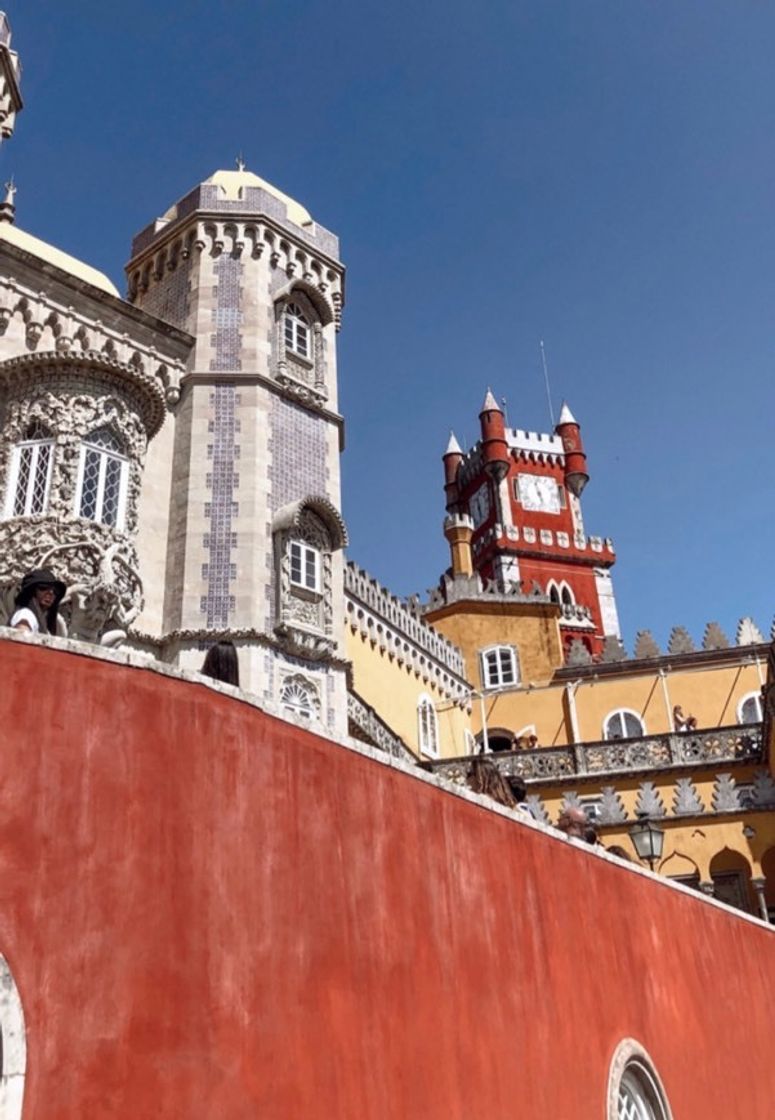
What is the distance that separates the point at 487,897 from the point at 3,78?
1594 centimetres

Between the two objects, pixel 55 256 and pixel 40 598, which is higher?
pixel 55 256

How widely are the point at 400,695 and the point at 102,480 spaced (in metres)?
14.1

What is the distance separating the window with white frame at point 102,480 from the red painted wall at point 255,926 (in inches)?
320

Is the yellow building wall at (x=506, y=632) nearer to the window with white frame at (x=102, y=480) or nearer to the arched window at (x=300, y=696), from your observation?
the arched window at (x=300, y=696)

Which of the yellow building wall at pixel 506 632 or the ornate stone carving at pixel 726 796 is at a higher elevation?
the yellow building wall at pixel 506 632

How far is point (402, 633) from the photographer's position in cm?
2802

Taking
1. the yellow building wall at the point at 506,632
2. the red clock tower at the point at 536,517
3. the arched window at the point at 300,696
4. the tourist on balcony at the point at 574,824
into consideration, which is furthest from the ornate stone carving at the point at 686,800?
the red clock tower at the point at 536,517

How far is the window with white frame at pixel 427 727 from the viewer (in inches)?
1100

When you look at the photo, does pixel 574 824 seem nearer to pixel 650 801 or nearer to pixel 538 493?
pixel 650 801

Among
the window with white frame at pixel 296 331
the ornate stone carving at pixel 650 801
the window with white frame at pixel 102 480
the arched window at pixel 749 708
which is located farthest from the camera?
the arched window at pixel 749 708

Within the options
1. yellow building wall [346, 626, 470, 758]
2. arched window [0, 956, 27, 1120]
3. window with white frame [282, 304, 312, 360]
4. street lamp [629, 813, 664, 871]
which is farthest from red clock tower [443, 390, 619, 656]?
arched window [0, 956, 27, 1120]

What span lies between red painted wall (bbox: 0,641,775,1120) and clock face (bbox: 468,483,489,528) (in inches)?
1815

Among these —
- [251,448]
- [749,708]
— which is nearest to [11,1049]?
[251,448]

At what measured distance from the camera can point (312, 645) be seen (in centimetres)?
1608
